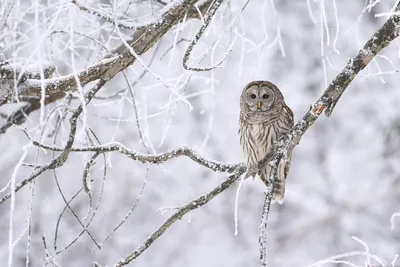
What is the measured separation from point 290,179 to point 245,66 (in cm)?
141

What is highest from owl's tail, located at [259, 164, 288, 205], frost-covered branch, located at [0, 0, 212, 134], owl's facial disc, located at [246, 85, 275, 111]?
owl's facial disc, located at [246, 85, 275, 111]

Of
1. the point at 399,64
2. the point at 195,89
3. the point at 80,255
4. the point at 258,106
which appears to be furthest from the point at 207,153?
the point at 258,106

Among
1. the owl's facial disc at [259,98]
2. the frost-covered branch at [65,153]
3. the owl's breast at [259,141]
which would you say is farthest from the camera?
the owl's facial disc at [259,98]

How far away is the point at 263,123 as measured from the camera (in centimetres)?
358

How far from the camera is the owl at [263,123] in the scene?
3.56 metres

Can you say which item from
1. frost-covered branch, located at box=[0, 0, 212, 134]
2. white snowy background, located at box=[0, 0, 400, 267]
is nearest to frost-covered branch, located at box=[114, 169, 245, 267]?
frost-covered branch, located at box=[0, 0, 212, 134]

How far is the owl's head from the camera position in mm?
3641

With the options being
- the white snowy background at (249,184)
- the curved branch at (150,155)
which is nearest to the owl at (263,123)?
the curved branch at (150,155)

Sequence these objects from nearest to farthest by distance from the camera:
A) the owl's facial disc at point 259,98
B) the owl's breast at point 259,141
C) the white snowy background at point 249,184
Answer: the owl's breast at point 259,141, the owl's facial disc at point 259,98, the white snowy background at point 249,184

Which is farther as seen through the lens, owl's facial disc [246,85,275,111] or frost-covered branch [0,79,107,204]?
owl's facial disc [246,85,275,111]

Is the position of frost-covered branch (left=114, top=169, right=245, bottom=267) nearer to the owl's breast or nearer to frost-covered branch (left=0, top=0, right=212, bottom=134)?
frost-covered branch (left=0, top=0, right=212, bottom=134)

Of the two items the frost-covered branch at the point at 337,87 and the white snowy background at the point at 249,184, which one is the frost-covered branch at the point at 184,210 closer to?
the frost-covered branch at the point at 337,87

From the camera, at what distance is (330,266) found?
9352 millimetres

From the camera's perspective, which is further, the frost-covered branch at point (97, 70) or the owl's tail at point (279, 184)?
the owl's tail at point (279, 184)
